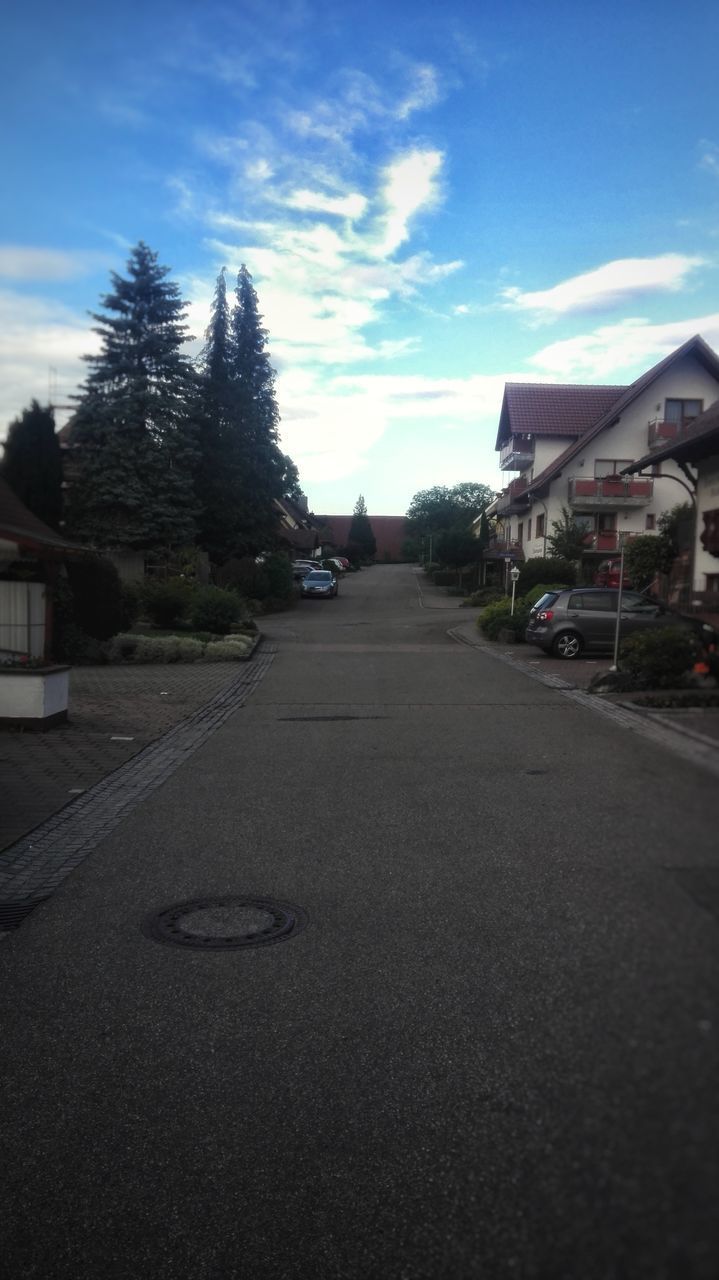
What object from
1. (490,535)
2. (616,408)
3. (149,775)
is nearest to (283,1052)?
(149,775)

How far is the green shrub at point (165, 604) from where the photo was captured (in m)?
33.6

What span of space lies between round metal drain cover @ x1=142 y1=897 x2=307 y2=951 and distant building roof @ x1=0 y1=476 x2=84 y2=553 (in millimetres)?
9204

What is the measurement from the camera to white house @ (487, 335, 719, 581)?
148 ft

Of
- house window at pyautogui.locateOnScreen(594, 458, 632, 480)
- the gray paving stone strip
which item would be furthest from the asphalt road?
A: house window at pyautogui.locateOnScreen(594, 458, 632, 480)

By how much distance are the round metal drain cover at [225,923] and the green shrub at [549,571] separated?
121 ft

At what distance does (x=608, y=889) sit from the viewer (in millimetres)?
1082

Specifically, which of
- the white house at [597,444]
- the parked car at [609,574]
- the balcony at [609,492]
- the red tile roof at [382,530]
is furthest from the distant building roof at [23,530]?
the red tile roof at [382,530]

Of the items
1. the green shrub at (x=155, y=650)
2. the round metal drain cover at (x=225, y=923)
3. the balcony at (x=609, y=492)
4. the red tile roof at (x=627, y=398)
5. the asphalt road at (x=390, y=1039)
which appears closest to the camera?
the asphalt road at (x=390, y=1039)

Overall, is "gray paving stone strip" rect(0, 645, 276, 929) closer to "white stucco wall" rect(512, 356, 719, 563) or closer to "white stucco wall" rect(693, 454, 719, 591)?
"white stucco wall" rect(693, 454, 719, 591)

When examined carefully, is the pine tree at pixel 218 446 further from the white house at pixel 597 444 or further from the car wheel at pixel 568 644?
the car wheel at pixel 568 644

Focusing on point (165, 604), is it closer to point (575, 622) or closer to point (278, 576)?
point (575, 622)

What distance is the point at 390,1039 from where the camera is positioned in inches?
157

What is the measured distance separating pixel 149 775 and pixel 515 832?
15.6ft

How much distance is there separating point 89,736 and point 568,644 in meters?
14.9
